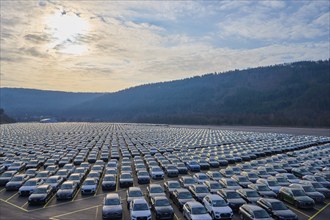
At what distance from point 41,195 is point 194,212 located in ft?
34.3

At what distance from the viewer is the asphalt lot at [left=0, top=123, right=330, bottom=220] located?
58.0ft

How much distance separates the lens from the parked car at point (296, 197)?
63.2 feet

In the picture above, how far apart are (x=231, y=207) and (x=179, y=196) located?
318 cm

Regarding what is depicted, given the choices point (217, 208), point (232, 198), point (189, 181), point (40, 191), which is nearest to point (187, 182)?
point (189, 181)

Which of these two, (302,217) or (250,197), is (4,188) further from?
(302,217)

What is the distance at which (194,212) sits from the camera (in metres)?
16.3

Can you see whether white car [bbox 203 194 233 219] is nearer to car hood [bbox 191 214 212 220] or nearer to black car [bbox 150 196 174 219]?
car hood [bbox 191 214 212 220]

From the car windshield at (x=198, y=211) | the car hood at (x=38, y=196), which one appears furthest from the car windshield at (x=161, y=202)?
the car hood at (x=38, y=196)

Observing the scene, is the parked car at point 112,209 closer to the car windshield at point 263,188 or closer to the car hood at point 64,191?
the car hood at point 64,191

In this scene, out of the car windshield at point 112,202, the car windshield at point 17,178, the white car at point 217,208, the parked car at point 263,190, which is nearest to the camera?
the white car at point 217,208

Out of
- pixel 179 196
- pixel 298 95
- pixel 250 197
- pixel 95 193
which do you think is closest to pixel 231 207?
pixel 250 197

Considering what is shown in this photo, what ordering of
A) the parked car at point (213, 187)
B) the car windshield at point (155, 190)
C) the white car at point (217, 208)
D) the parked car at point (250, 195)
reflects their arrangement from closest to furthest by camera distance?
the white car at point (217, 208), the parked car at point (250, 195), the car windshield at point (155, 190), the parked car at point (213, 187)

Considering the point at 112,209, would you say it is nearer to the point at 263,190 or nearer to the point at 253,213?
the point at 253,213

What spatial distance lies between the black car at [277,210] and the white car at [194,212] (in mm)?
3693
